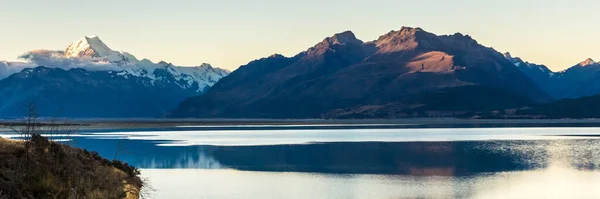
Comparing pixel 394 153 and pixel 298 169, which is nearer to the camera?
pixel 298 169

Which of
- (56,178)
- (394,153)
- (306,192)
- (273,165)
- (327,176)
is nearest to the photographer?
(56,178)

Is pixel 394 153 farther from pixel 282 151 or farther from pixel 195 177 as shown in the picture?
pixel 195 177

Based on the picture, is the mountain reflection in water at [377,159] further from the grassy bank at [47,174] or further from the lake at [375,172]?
the grassy bank at [47,174]

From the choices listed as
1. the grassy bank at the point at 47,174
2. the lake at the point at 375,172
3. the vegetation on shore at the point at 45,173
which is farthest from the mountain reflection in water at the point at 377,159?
the grassy bank at the point at 47,174

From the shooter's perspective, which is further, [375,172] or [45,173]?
[375,172]

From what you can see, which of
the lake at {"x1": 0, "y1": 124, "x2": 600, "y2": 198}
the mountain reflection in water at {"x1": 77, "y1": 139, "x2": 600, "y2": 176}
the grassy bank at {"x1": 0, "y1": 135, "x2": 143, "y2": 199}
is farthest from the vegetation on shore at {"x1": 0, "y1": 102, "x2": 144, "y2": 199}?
the mountain reflection in water at {"x1": 77, "y1": 139, "x2": 600, "y2": 176}

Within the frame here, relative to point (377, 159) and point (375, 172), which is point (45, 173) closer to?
point (375, 172)

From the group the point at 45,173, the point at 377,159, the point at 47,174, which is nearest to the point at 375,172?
the point at 377,159

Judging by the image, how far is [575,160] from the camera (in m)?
78.7

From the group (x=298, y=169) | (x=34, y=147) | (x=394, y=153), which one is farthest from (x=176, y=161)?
(x=34, y=147)

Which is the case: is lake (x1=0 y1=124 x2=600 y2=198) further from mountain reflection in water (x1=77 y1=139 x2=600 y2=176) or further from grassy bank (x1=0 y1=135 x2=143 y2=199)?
grassy bank (x1=0 y1=135 x2=143 y2=199)

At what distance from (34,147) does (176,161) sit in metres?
51.3

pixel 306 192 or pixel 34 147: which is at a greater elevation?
pixel 34 147

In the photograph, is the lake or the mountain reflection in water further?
the mountain reflection in water
